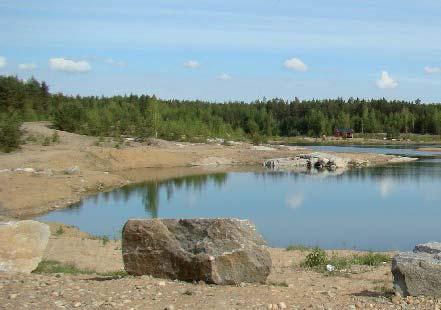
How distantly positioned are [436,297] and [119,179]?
3247cm

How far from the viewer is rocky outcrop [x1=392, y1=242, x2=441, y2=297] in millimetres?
7590

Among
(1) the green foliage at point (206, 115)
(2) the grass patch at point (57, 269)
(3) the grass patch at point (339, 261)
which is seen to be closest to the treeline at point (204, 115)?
(1) the green foliage at point (206, 115)

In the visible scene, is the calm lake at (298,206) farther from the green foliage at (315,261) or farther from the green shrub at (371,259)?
the green foliage at (315,261)

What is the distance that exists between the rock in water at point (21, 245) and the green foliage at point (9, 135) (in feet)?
117

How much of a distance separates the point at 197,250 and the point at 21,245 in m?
3.24

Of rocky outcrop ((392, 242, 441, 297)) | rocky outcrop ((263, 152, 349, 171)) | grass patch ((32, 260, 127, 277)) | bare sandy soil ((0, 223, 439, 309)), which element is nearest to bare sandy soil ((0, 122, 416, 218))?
rocky outcrop ((263, 152, 349, 171))

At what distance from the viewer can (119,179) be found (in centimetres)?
3853

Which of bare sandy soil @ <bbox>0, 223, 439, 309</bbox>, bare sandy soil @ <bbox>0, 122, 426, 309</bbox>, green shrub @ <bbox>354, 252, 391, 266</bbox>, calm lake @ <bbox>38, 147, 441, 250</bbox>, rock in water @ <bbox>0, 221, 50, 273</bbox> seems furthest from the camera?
calm lake @ <bbox>38, 147, 441, 250</bbox>

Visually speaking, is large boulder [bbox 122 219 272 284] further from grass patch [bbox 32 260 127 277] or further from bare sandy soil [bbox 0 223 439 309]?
grass patch [bbox 32 260 127 277]

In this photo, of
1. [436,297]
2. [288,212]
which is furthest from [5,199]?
[436,297]

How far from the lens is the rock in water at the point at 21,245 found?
30.9 feet

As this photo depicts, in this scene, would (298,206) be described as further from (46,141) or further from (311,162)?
(46,141)

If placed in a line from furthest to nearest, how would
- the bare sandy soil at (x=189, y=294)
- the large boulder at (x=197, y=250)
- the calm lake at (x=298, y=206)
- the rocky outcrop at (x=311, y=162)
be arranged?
1. the rocky outcrop at (x=311, y=162)
2. the calm lake at (x=298, y=206)
3. the large boulder at (x=197, y=250)
4. the bare sandy soil at (x=189, y=294)

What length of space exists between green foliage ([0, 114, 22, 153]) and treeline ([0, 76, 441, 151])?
85cm
